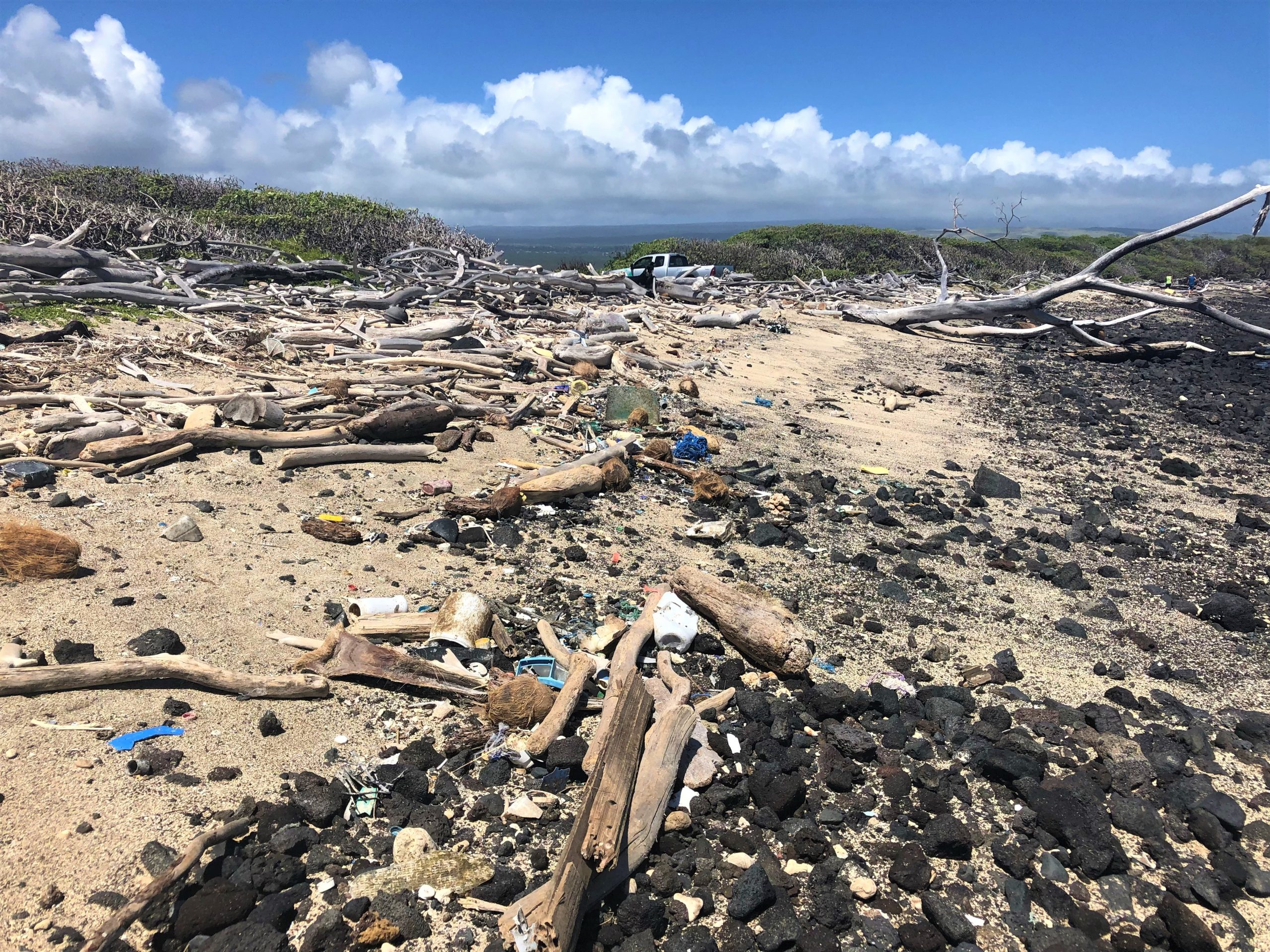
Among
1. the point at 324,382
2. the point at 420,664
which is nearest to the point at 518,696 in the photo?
the point at 420,664

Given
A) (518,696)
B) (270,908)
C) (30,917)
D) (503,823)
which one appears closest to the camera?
(30,917)

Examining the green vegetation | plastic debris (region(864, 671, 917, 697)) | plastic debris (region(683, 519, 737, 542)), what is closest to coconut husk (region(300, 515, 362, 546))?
plastic debris (region(683, 519, 737, 542))

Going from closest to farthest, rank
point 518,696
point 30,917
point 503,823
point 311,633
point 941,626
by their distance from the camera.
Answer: point 30,917, point 503,823, point 518,696, point 311,633, point 941,626

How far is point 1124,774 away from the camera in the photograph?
12.2 ft

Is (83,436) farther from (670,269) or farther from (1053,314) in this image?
(670,269)

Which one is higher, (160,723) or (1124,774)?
(160,723)

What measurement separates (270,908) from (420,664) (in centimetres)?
133

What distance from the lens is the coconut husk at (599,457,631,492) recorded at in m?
6.61

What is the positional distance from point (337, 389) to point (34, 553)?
3631 millimetres

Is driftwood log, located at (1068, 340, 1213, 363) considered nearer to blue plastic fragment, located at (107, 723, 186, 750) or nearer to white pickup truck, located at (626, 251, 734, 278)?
white pickup truck, located at (626, 251, 734, 278)

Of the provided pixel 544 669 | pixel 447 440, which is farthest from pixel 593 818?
pixel 447 440

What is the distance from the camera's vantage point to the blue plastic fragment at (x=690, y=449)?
782 centimetres

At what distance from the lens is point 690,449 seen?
7.82 m

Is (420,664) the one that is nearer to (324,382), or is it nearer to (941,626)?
(941,626)
